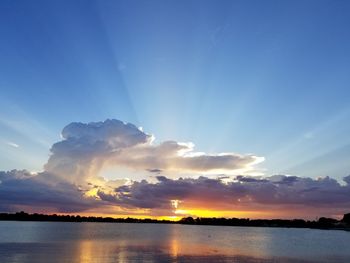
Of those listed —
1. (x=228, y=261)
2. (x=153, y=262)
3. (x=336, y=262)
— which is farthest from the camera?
(x=336, y=262)

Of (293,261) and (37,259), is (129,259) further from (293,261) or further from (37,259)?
(293,261)

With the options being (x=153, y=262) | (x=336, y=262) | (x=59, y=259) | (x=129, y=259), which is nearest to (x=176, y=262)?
(x=153, y=262)

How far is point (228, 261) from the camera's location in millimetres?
74375

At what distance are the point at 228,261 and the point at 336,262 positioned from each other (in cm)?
2269

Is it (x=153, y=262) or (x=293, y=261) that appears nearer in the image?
(x=153, y=262)

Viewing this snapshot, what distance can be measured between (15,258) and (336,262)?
59796mm

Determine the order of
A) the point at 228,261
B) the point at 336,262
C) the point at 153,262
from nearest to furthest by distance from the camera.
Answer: the point at 153,262, the point at 228,261, the point at 336,262

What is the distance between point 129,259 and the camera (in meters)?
71.1

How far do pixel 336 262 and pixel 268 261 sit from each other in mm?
13737

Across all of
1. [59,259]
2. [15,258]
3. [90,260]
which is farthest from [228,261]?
[15,258]

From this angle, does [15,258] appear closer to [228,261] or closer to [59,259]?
[59,259]

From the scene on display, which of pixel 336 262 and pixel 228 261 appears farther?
pixel 336 262

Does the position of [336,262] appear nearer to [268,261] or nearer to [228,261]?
[268,261]

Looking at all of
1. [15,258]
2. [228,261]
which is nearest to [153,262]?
[228,261]
